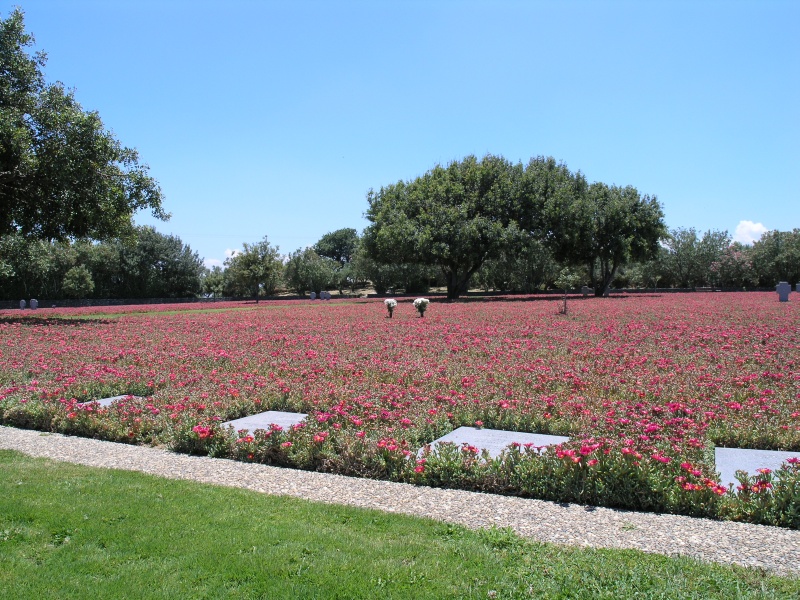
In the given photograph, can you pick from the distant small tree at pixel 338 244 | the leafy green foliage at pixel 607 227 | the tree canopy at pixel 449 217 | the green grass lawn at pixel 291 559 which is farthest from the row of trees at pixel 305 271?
the green grass lawn at pixel 291 559

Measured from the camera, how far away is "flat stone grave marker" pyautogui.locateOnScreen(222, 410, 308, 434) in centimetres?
704

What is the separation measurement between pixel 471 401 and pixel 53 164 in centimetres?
1822

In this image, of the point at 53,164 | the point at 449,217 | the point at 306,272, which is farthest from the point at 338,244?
the point at 53,164

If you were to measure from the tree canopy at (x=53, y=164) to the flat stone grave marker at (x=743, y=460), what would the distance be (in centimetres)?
2082

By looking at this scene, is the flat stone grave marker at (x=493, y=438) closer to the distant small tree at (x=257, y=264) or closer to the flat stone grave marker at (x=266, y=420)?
the flat stone grave marker at (x=266, y=420)

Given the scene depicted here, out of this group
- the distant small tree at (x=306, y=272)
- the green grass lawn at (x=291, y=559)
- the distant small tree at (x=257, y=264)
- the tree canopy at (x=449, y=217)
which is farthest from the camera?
the distant small tree at (x=306, y=272)

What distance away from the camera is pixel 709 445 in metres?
5.73

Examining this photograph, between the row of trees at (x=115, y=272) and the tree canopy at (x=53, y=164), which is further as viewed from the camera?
the row of trees at (x=115, y=272)

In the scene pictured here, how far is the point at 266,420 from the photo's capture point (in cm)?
739

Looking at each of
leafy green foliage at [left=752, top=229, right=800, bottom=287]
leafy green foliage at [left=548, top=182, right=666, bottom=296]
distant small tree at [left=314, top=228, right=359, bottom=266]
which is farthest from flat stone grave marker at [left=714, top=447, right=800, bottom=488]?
distant small tree at [left=314, top=228, right=359, bottom=266]

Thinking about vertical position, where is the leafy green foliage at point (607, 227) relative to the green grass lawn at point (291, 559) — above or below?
above

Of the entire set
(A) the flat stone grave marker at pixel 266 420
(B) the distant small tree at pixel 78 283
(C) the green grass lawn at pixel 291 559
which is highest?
(B) the distant small tree at pixel 78 283

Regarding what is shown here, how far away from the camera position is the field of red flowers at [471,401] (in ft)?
15.7

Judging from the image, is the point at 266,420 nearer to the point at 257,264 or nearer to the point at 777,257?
the point at 257,264
